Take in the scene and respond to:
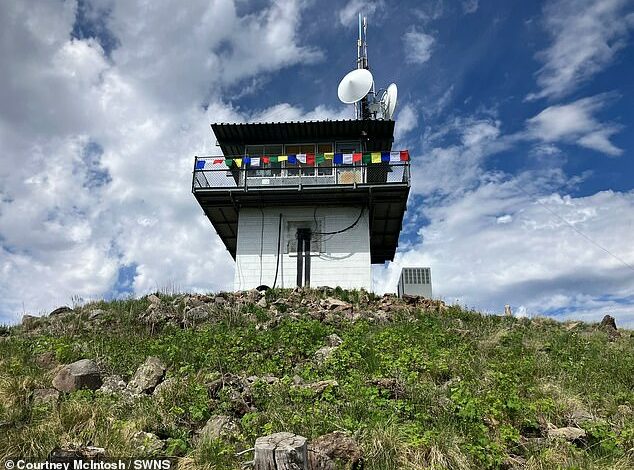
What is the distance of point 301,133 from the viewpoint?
2120cm

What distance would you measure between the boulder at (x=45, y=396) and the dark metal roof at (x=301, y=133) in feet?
51.0

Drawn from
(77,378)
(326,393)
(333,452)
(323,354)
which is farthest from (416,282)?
(333,452)

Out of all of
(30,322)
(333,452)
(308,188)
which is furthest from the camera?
(308,188)

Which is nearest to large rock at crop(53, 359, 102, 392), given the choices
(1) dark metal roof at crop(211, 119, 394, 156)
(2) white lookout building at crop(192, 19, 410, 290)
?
(2) white lookout building at crop(192, 19, 410, 290)

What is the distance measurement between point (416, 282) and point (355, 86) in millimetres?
9642

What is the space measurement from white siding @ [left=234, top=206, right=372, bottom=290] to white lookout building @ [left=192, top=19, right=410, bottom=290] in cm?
4

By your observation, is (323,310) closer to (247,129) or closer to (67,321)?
(67,321)

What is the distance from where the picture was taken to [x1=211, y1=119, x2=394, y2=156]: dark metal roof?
68.1 ft

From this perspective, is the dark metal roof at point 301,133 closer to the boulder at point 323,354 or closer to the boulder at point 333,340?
the boulder at point 333,340

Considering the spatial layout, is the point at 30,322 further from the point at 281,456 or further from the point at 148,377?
the point at 281,456

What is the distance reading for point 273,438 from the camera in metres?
4.52

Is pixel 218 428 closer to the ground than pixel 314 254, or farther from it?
closer to the ground

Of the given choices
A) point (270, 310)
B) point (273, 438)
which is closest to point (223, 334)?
point (270, 310)

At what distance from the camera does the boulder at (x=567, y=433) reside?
5785 mm
